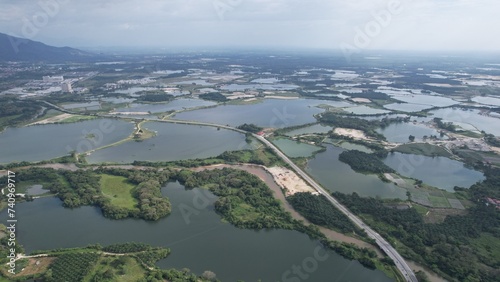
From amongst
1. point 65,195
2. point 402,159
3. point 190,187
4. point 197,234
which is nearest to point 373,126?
point 402,159

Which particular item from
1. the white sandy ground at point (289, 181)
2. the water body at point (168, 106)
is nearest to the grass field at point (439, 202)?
the white sandy ground at point (289, 181)

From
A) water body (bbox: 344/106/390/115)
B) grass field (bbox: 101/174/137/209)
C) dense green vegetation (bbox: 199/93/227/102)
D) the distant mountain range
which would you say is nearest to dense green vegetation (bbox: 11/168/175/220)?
grass field (bbox: 101/174/137/209)

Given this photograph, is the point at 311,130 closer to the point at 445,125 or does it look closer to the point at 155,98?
the point at 445,125

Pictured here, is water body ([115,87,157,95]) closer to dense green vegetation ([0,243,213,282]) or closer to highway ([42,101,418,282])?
highway ([42,101,418,282])

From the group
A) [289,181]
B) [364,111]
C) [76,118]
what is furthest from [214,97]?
[289,181]

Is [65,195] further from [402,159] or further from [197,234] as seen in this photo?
[402,159]

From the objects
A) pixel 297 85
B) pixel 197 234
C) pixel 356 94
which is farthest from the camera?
pixel 297 85
